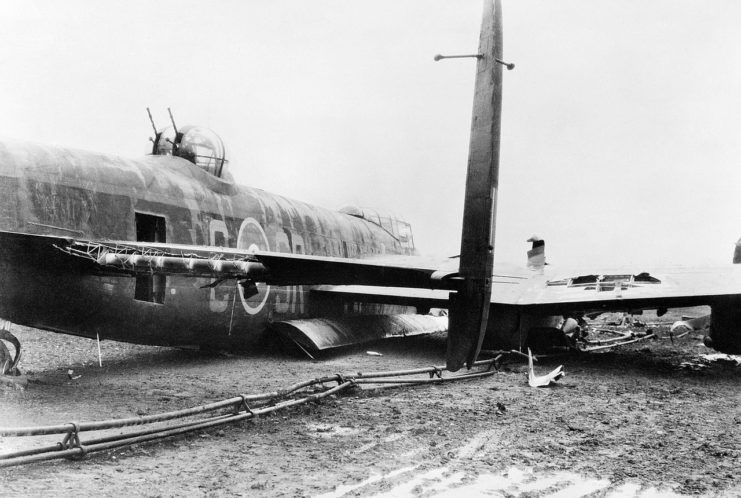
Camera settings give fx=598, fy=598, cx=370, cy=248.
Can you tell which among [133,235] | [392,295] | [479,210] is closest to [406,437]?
[479,210]

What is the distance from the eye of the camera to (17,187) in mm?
7051

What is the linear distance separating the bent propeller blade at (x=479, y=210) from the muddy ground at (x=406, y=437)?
925mm

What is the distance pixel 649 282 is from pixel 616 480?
7.42 metres

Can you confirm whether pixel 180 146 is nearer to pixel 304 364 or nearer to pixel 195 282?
pixel 195 282

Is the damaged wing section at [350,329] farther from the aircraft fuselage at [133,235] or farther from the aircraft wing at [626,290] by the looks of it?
the aircraft wing at [626,290]

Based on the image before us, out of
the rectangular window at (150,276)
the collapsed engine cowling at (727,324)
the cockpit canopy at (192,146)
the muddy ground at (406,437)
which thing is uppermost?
the cockpit canopy at (192,146)

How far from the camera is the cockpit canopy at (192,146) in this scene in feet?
33.8

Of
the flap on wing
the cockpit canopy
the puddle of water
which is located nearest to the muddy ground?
the puddle of water

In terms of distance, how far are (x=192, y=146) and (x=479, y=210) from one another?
649cm

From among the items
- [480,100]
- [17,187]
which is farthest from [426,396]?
[17,187]

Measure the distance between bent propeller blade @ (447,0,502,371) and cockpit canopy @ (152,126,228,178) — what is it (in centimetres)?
625

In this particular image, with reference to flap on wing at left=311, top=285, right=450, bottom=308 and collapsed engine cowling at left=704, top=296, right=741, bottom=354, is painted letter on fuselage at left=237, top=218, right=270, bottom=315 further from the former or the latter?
collapsed engine cowling at left=704, top=296, right=741, bottom=354

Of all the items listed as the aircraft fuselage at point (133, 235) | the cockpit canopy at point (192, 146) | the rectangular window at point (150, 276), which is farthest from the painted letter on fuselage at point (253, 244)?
the rectangular window at point (150, 276)

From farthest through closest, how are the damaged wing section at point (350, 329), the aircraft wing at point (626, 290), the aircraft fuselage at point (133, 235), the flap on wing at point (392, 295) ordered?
1. the flap on wing at point (392, 295)
2. the damaged wing section at point (350, 329)
3. the aircraft wing at point (626, 290)
4. the aircraft fuselage at point (133, 235)
